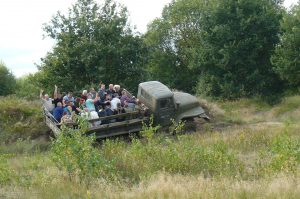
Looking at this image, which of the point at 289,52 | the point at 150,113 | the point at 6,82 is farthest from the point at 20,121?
the point at 6,82

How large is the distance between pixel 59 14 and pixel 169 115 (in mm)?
14663

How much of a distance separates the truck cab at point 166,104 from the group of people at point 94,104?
1.92ft

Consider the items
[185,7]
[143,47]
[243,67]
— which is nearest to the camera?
[143,47]

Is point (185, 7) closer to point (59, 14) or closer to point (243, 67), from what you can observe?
point (243, 67)

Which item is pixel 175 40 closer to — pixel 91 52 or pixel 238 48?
pixel 238 48

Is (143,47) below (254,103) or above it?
above

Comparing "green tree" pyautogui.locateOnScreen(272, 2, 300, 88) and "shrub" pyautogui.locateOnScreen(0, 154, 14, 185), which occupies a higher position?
"green tree" pyautogui.locateOnScreen(272, 2, 300, 88)

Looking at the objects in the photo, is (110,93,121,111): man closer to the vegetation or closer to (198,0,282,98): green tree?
the vegetation

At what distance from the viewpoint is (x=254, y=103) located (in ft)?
98.3

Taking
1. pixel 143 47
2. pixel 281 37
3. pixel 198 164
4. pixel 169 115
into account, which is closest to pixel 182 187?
pixel 198 164

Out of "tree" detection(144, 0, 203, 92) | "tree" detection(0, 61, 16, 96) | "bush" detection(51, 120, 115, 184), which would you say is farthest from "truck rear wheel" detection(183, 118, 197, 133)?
"tree" detection(144, 0, 203, 92)

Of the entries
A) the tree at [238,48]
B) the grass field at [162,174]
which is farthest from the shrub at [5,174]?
the tree at [238,48]

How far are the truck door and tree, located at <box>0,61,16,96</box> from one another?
21999mm

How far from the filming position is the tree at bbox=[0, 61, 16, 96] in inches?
1470
